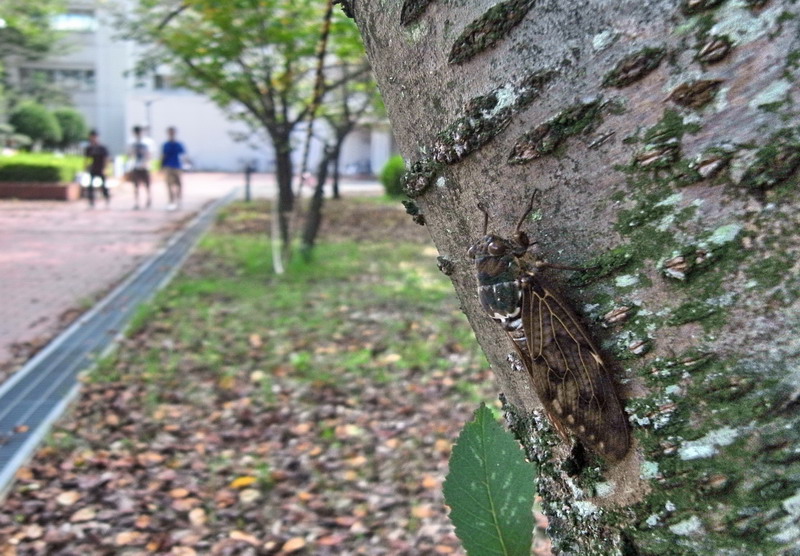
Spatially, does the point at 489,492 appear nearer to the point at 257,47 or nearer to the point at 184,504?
the point at 184,504

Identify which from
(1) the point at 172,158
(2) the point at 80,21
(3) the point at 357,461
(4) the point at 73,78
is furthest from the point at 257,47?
(4) the point at 73,78

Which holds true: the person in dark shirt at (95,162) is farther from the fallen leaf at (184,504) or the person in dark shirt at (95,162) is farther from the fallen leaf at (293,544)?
the fallen leaf at (293,544)

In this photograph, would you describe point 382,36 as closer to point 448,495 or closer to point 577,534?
point 448,495

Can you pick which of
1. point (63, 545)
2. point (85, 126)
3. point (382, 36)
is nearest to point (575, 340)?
point (382, 36)

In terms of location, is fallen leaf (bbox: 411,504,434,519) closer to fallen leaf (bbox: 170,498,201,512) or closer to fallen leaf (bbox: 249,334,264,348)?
fallen leaf (bbox: 170,498,201,512)

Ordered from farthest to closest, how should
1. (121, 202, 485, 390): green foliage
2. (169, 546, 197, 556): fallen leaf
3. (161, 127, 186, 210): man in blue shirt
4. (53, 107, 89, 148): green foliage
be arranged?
(53, 107, 89, 148): green foliage → (161, 127, 186, 210): man in blue shirt → (121, 202, 485, 390): green foliage → (169, 546, 197, 556): fallen leaf

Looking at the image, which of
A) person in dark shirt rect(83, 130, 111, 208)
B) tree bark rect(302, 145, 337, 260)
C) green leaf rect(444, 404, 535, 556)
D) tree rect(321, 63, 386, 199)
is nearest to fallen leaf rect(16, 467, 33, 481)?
green leaf rect(444, 404, 535, 556)

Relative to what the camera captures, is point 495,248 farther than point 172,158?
No
